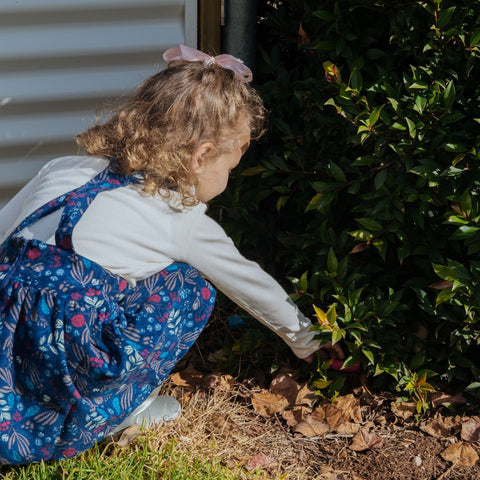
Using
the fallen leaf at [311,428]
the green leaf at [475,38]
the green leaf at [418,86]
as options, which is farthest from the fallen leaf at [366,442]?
the green leaf at [475,38]

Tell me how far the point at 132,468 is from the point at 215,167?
3.28 ft

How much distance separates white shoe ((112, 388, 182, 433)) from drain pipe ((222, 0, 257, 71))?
1.33 metres

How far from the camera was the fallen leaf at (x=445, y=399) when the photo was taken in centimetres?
276

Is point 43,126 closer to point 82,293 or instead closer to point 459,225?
point 82,293

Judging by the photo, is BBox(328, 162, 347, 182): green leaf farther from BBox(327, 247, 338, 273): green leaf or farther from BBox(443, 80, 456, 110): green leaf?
BBox(443, 80, 456, 110): green leaf

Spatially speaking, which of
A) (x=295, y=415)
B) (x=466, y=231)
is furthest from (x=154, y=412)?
(x=466, y=231)

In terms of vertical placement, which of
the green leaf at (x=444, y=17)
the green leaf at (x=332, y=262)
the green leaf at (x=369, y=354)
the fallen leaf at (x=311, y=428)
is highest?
the green leaf at (x=444, y=17)

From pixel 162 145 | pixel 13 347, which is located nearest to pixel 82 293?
pixel 13 347

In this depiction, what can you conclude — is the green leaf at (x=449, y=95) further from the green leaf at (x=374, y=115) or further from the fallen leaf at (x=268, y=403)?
the fallen leaf at (x=268, y=403)

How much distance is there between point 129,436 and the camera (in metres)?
2.60

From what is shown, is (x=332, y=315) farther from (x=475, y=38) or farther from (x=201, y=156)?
(x=475, y=38)

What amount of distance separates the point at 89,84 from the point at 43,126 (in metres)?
0.27

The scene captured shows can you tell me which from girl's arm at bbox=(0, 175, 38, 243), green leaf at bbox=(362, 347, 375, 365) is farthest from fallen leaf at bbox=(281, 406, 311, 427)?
girl's arm at bbox=(0, 175, 38, 243)

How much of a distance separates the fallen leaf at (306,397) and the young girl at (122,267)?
357 millimetres
